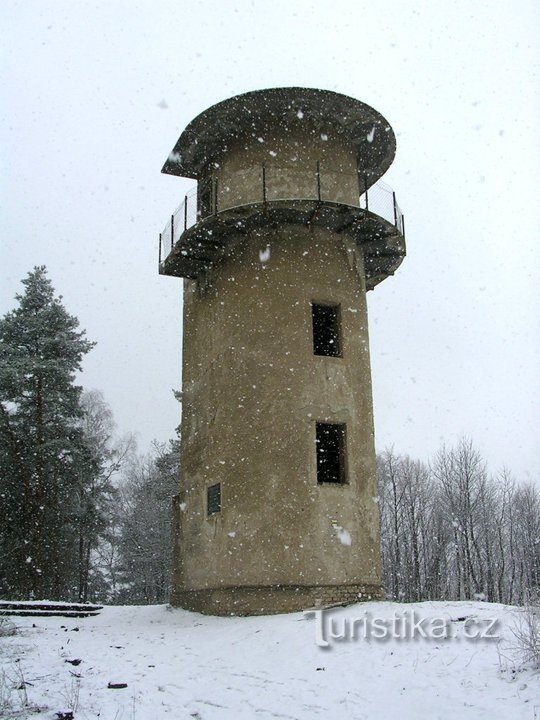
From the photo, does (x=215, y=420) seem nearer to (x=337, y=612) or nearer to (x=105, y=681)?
(x=337, y=612)

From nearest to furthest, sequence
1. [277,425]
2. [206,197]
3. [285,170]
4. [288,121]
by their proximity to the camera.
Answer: [277,425], [285,170], [288,121], [206,197]

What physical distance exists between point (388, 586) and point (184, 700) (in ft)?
117

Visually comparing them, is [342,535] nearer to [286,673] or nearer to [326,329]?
[326,329]

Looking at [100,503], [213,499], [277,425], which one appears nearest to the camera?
[277,425]

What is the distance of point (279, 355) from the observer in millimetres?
16016

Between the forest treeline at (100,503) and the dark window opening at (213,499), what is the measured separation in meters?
3.83

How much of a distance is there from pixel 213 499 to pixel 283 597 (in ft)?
10.0

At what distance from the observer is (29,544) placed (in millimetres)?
25234

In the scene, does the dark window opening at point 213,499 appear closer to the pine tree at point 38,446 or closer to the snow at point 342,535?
the snow at point 342,535

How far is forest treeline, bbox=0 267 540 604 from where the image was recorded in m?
26.2

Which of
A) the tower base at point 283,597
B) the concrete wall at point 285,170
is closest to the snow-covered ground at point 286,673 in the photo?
the tower base at point 283,597

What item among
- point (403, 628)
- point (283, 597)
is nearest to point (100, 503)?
point (283, 597)

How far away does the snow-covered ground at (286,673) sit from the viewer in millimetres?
7449

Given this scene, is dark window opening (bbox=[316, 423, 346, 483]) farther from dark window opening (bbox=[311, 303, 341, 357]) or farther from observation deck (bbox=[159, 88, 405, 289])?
observation deck (bbox=[159, 88, 405, 289])
